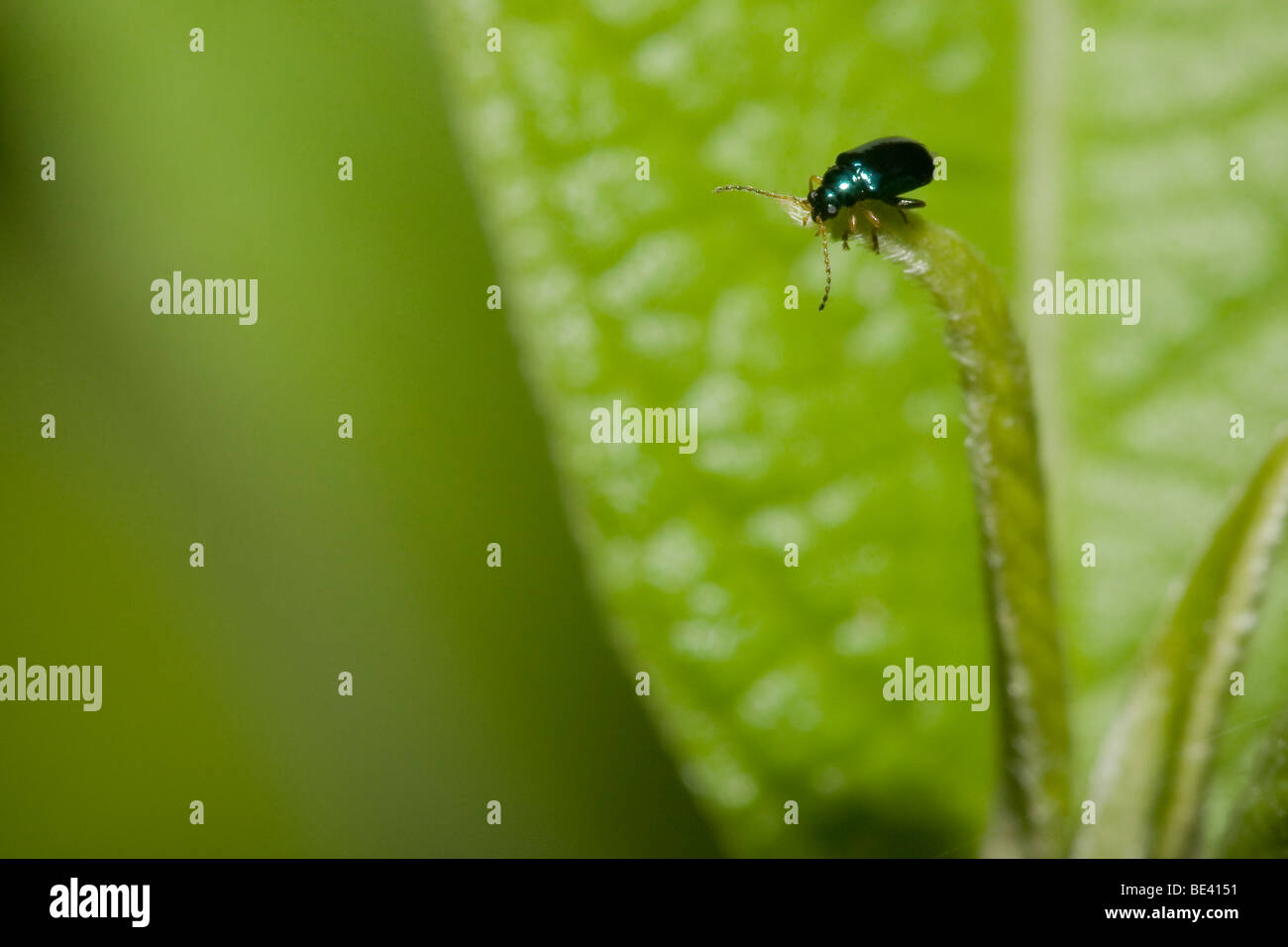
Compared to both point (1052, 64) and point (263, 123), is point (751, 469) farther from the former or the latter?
point (263, 123)

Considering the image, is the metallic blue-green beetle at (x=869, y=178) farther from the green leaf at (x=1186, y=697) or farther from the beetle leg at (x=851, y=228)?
the green leaf at (x=1186, y=697)

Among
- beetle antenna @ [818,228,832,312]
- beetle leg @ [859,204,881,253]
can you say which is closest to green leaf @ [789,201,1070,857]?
beetle leg @ [859,204,881,253]

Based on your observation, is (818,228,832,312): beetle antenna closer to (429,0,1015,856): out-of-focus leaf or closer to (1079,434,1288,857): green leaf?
(429,0,1015,856): out-of-focus leaf

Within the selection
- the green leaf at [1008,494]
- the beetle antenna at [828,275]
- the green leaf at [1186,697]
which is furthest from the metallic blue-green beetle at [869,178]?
the green leaf at [1186,697]

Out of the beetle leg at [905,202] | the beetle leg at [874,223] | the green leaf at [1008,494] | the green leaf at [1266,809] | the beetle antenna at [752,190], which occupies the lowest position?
the green leaf at [1266,809]

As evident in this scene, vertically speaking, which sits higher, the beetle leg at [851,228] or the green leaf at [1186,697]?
the beetle leg at [851,228]

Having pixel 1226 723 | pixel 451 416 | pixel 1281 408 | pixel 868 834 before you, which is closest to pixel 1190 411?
pixel 1281 408

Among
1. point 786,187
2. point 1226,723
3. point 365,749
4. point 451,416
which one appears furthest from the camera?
point 365,749
